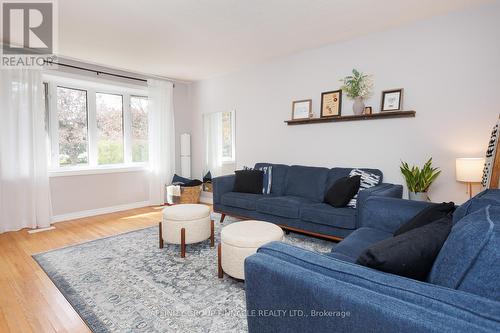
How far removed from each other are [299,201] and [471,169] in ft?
5.63

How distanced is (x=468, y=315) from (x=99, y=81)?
17.0 ft

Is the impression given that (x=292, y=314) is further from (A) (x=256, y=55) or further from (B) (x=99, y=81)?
(B) (x=99, y=81)

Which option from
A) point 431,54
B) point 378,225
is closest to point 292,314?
point 378,225

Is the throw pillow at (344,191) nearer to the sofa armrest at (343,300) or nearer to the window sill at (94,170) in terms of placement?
the sofa armrest at (343,300)

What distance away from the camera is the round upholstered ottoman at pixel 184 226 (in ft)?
9.15

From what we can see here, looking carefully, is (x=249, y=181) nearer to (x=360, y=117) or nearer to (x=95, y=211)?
(x=360, y=117)

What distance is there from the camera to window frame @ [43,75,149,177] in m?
4.17

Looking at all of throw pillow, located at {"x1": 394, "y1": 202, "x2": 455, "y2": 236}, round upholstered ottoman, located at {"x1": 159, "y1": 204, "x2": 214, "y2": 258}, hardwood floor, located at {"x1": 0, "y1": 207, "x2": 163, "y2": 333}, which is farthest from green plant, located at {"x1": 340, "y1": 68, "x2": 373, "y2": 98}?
hardwood floor, located at {"x1": 0, "y1": 207, "x2": 163, "y2": 333}

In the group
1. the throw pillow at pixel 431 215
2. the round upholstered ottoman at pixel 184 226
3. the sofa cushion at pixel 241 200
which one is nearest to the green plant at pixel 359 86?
the sofa cushion at pixel 241 200

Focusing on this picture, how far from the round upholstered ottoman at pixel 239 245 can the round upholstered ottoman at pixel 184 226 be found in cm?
59

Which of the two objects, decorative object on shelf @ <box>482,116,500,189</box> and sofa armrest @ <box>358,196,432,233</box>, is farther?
decorative object on shelf @ <box>482,116,500,189</box>

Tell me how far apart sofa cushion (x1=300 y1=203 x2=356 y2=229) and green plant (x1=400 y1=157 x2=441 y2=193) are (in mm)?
727

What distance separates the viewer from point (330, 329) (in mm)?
849

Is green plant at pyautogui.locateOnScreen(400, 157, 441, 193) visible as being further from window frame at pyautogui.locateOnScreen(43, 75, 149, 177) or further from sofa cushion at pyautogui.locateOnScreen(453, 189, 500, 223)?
window frame at pyautogui.locateOnScreen(43, 75, 149, 177)
